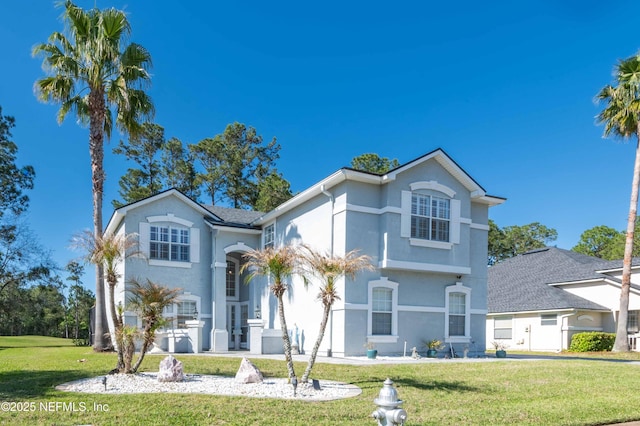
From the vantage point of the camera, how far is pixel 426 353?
59.6 feet

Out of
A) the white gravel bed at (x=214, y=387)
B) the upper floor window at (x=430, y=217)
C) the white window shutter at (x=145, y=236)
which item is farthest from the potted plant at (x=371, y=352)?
the white window shutter at (x=145, y=236)

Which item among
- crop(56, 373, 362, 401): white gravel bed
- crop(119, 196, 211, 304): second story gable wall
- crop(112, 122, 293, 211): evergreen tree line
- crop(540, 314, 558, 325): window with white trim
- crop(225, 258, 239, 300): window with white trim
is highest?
crop(112, 122, 293, 211): evergreen tree line

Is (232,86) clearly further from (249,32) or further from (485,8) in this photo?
(485,8)

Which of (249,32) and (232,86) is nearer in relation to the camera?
(249,32)

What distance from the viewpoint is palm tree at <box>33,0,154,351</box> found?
18203 mm

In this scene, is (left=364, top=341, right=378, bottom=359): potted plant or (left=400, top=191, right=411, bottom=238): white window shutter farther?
(left=400, top=191, right=411, bottom=238): white window shutter

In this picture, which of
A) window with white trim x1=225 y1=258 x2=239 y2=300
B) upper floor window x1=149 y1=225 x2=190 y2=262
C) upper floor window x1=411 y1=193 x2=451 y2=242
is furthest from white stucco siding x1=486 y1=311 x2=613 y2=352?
upper floor window x1=149 y1=225 x2=190 y2=262

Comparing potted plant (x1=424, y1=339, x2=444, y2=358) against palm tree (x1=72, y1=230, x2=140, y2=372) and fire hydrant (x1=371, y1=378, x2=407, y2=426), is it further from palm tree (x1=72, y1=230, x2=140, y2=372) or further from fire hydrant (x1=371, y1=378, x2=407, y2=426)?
fire hydrant (x1=371, y1=378, x2=407, y2=426)

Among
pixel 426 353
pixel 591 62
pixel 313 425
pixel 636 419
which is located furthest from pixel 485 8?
pixel 313 425

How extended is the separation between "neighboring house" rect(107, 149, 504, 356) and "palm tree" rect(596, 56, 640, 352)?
891 cm

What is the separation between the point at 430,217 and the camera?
1850 cm

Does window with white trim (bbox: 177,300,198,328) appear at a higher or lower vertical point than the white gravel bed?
lower

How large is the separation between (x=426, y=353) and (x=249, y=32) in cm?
1608

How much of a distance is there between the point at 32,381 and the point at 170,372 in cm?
311
